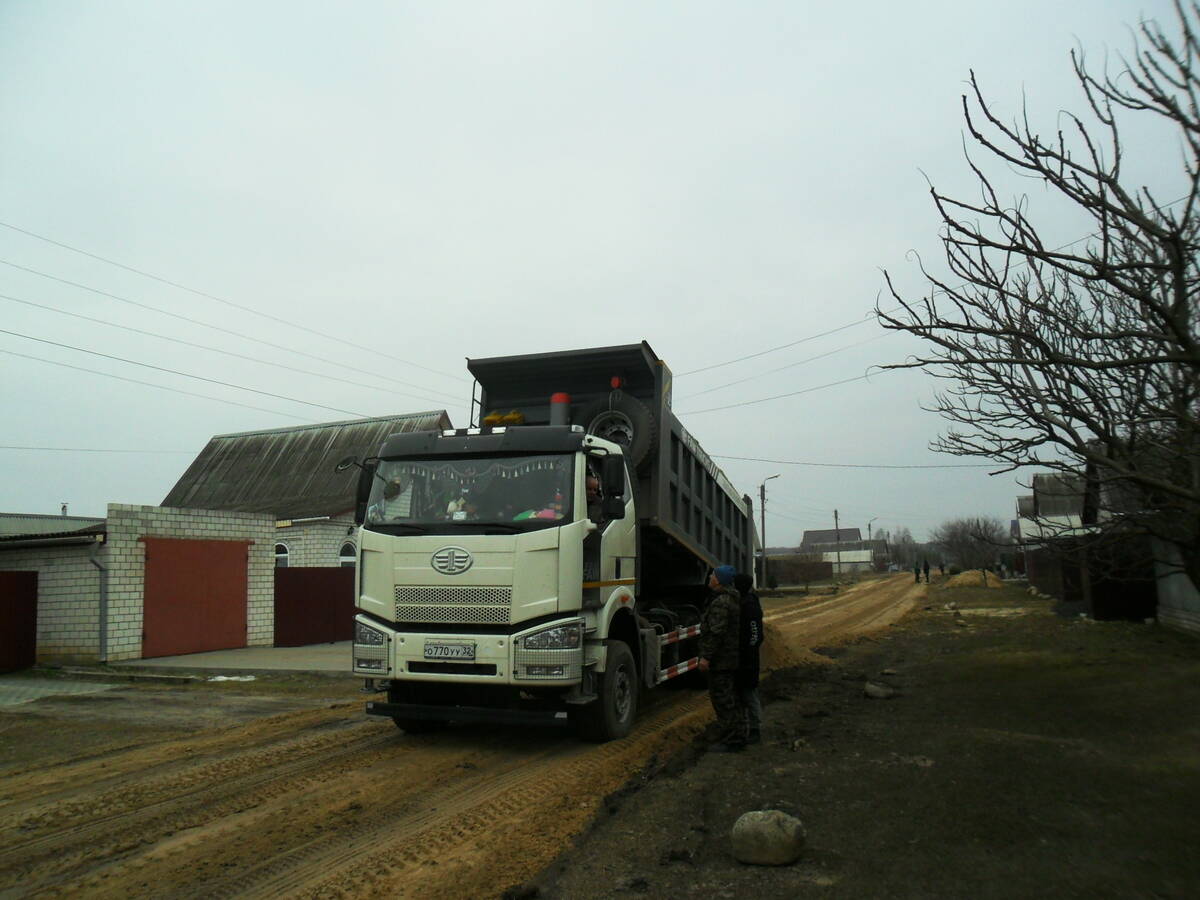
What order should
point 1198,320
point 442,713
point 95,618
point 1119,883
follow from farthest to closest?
point 95,618 < point 442,713 < point 1198,320 < point 1119,883

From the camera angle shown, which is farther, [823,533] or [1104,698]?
[823,533]

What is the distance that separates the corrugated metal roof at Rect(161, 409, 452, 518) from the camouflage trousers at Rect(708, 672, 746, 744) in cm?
2197

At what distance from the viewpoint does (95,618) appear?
52.1ft

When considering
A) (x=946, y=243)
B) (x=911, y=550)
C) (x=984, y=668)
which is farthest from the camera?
(x=911, y=550)

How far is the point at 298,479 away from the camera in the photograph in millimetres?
30797

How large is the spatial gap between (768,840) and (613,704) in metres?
3.48

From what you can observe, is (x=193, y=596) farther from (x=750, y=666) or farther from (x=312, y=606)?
(x=750, y=666)

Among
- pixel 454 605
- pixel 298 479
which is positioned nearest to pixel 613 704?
pixel 454 605

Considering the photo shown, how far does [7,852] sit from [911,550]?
14976 cm

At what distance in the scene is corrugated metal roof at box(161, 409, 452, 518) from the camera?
29.6 metres

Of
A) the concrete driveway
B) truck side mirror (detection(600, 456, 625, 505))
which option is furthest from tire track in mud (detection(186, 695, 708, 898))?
the concrete driveway

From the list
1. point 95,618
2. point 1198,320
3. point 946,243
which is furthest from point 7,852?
point 95,618

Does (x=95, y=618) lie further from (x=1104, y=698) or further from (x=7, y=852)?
(x=1104, y=698)

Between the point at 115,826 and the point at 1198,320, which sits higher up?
the point at 1198,320
